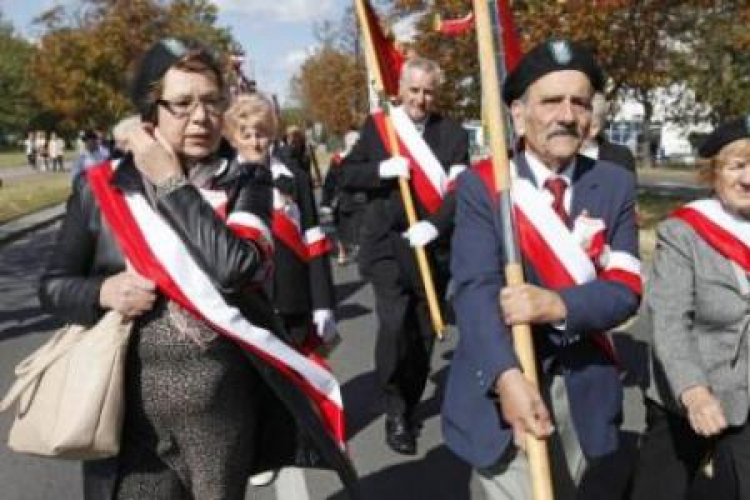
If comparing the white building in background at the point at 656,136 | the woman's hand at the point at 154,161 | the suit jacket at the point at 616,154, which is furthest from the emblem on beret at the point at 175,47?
the white building in background at the point at 656,136

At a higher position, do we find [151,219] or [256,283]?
[151,219]

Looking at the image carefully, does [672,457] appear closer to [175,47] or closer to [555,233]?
[555,233]

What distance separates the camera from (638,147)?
54562 mm

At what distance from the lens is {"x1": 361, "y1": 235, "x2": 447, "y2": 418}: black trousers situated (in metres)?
5.44

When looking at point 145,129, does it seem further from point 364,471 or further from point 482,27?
point 364,471

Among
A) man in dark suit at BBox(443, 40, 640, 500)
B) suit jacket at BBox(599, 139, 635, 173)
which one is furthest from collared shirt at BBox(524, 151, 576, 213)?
suit jacket at BBox(599, 139, 635, 173)

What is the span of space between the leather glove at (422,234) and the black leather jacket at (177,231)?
2447 millimetres

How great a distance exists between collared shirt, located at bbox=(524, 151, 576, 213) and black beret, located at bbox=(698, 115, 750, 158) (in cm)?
73

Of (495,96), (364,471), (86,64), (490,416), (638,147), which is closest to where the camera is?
(495,96)

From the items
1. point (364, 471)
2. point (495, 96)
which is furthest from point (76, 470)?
point (495, 96)

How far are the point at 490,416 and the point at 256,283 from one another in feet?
2.30

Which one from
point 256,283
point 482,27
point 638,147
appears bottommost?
point 638,147

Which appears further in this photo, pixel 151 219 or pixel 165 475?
pixel 165 475

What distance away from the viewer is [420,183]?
5520 mm
